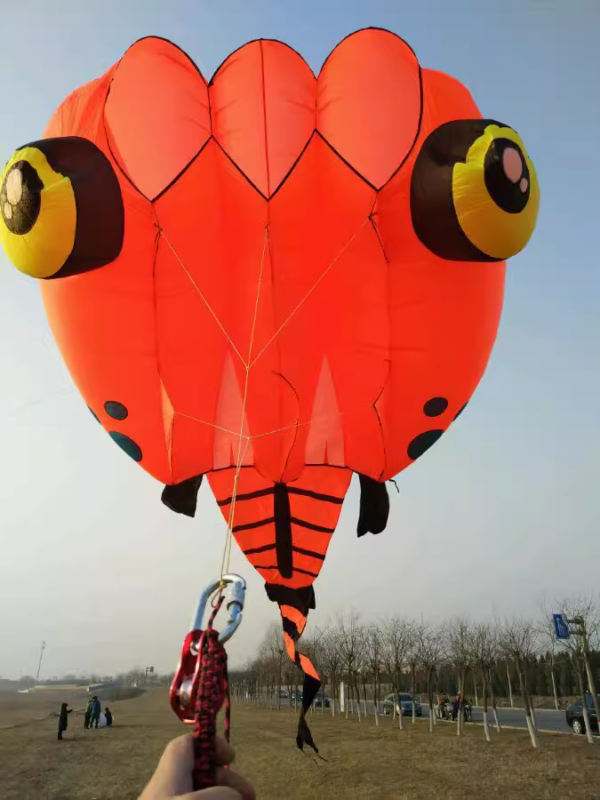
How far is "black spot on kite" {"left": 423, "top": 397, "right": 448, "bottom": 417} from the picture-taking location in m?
4.30

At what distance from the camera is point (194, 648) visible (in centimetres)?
157

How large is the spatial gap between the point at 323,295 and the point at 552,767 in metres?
10.7

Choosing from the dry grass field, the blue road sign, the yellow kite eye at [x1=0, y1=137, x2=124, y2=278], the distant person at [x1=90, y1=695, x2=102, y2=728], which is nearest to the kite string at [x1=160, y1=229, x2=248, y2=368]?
the yellow kite eye at [x1=0, y1=137, x2=124, y2=278]

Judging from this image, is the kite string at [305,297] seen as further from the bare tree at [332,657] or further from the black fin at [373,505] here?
the bare tree at [332,657]

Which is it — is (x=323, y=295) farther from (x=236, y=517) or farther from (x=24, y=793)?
(x=24, y=793)

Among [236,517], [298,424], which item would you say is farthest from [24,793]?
[298,424]

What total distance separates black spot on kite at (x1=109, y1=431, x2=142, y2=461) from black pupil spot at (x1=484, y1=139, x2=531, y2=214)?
313 cm

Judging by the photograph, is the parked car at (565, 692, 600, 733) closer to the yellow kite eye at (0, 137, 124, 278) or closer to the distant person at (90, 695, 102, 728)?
the distant person at (90, 695, 102, 728)

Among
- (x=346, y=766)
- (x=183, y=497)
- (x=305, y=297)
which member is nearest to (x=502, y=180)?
(x=305, y=297)

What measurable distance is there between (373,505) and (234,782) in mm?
3502

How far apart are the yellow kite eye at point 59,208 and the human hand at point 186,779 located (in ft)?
10.1

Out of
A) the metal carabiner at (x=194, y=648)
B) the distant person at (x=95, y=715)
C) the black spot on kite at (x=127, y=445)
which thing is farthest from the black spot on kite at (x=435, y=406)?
the distant person at (x=95, y=715)

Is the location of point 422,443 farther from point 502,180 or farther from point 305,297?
point 502,180

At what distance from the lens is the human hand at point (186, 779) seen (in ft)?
3.71
